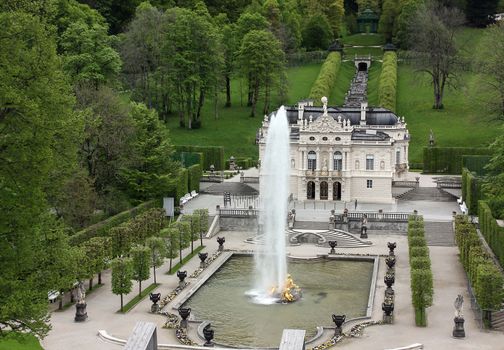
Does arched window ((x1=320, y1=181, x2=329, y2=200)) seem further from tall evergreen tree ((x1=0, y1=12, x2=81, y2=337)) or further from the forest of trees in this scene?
tall evergreen tree ((x1=0, y1=12, x2=81, y2=337))

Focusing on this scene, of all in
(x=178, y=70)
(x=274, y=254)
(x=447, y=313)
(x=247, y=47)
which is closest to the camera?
(x=447, y=313)

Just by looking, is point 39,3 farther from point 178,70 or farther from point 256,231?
point 178,70

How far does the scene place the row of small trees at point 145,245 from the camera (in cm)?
4362

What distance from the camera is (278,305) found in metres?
45.0

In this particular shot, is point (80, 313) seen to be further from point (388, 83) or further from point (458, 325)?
point (388, 83)

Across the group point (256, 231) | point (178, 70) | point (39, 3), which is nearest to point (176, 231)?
point (256, 231)

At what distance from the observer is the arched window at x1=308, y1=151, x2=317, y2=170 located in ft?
245

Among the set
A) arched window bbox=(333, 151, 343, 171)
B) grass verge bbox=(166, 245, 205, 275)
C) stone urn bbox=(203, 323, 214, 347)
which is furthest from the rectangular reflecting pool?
arched window bbox=(333, 151, 343, 171)

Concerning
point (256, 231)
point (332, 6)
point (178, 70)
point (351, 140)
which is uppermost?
point (332, 6)

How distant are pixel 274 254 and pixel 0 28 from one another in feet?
88.3

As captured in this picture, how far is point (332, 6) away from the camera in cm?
15388

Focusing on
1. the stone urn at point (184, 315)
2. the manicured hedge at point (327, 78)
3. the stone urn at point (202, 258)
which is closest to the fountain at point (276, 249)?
the stone urn at point (202, 258)

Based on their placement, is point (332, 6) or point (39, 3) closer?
point (39, 3)

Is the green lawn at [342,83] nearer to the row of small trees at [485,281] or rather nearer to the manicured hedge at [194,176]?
the manicured hedge at [194,176]
